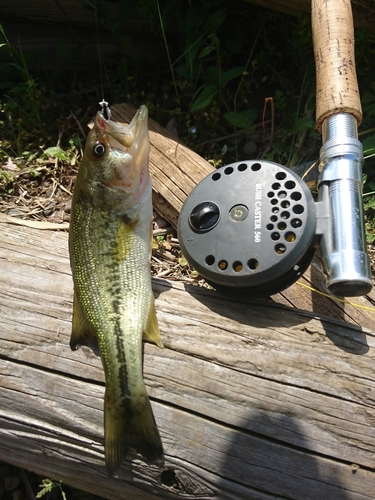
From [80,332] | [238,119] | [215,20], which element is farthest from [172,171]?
[80,332]

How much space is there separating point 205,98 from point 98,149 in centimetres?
183

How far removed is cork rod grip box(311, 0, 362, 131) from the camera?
8.29ft

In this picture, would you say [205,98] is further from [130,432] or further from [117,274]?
[130,432]

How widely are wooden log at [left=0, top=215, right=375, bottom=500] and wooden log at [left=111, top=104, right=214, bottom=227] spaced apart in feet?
3.13

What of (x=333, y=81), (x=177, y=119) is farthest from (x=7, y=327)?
(x=177, y=119)

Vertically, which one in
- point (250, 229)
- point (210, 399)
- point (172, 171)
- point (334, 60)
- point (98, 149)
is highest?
point (334, 60)

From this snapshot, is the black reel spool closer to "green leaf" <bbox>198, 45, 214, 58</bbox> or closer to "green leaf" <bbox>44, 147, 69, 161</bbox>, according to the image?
"green leaf" <bbox>198, 45, 214, 58</bbox>

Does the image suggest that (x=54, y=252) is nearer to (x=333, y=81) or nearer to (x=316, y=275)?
(x=316, y=275)

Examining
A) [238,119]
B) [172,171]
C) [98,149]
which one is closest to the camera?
[98,149]

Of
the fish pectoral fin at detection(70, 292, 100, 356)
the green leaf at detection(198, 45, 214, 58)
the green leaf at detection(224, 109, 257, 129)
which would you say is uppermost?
the green leaf at detection(198, 45, 214, 58)

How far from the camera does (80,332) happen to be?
7.64ft

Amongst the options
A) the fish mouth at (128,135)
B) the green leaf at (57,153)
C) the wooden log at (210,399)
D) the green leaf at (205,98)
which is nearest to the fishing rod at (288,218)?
the wooden log at (210,399)

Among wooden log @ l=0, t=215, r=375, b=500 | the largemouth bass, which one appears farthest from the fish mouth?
wooden log @ l=0, t=215, r=375, b=500

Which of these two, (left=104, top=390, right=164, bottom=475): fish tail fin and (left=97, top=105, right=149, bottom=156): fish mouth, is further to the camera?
(left=97, top=105, right=149, bottom=156): fish mouth
